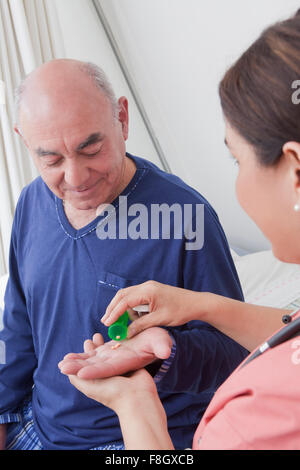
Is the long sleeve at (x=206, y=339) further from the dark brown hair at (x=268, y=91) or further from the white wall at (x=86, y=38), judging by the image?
the white wall at (x=86, y=38)

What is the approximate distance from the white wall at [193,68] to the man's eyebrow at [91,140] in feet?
4.42

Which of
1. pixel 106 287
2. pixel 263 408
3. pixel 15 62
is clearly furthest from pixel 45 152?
pixel 15 62

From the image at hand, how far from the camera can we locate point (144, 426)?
0.80 m

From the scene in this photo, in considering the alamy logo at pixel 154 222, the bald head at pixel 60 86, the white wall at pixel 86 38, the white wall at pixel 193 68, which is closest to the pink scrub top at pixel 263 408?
the alamy logo at pixel 154 222

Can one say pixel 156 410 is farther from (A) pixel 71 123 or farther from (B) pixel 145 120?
(B) pixel 145 120

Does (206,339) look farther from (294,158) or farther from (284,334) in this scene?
(294,158)

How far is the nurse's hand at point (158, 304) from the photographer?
3.37 ft

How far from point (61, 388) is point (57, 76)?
79cm

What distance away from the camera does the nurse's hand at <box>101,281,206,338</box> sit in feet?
3.37

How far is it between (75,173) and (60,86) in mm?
202

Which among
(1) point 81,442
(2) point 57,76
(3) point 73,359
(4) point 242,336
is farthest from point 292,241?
(1) point 81,442

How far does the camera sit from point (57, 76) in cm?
112

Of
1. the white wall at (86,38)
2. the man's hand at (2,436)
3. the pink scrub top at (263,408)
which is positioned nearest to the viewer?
the pink scrub top at (263,408)
